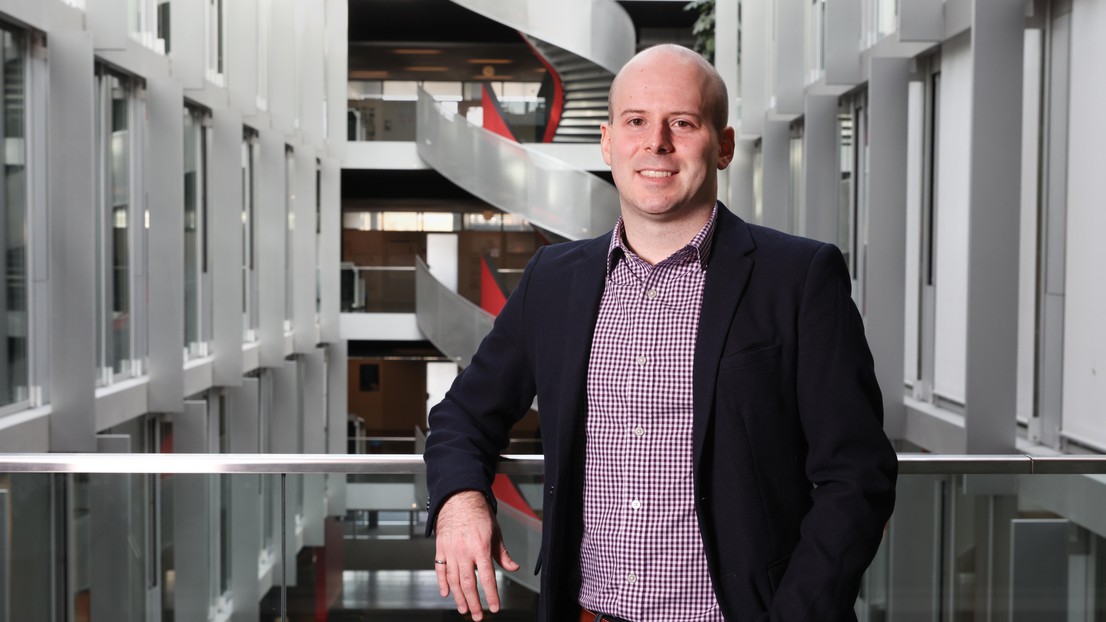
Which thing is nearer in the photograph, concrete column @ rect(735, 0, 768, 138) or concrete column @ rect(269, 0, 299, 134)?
concrete column @ rect(735, 0, 768, 138)

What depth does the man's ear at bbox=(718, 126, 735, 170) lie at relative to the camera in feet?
5.70

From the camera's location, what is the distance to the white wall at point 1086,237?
5.68 m

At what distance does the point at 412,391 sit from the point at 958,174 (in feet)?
57.2

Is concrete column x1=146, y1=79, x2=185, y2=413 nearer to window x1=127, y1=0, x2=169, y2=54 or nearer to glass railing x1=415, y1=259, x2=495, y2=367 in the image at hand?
window x1=127, y1=0, x2=169, y2=54

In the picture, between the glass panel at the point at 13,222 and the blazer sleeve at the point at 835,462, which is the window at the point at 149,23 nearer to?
the glass panel at the point at 13,222

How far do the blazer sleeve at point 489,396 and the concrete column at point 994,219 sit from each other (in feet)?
15.6

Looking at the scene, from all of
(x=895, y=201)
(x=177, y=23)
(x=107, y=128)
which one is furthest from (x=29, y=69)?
(x=895, y=201)

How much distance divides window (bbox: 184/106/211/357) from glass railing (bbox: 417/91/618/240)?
20.4 ft

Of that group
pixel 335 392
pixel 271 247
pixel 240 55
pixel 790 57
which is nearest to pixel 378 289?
pixel 335 392

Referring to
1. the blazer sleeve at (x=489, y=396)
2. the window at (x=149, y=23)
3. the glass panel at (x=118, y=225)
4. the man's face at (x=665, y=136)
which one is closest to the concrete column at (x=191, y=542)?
the blazer sleeve at (x=489, y=396)

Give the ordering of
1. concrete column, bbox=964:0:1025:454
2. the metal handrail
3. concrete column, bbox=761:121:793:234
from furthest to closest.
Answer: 1. concrete column, bbox=761:121:793:234
2. concrete column, bbox=964:0:1025:454
3. the metal handrail

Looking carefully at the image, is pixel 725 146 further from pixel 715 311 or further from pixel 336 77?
pixel 336 77

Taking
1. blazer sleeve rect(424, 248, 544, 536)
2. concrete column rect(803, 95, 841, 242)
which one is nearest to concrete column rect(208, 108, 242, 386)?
concrete column rect(803, 95, 841, 242)

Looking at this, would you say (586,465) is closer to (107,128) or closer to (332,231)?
(107,128)
